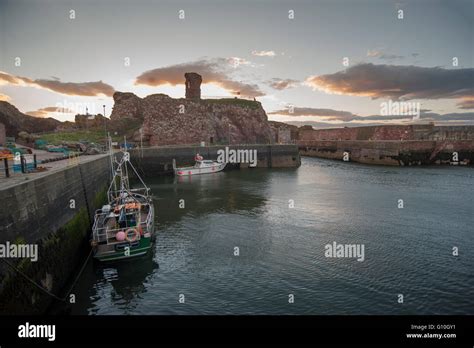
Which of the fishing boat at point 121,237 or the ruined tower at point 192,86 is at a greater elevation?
the ruined tower at point 192,86

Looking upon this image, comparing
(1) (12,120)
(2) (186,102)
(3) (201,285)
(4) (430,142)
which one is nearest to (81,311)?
(3) (201,285)

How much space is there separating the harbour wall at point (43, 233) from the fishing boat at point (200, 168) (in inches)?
1469

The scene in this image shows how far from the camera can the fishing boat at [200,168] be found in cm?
5912

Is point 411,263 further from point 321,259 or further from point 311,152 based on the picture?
point 311,152

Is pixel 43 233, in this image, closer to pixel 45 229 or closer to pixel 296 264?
pixel 45 229

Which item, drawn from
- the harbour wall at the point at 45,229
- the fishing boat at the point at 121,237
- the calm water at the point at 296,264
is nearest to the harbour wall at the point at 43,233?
the harbour wall at the point at 45,229

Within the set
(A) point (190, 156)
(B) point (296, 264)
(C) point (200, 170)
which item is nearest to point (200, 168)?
(C) point (200, 170)

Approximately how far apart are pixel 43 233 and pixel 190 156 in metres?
53.3

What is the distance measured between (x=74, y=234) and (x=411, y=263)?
18.9 m

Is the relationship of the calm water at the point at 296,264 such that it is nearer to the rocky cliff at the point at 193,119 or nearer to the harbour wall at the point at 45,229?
the harbour wall at the point at 45,229

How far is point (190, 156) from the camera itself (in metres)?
66.8

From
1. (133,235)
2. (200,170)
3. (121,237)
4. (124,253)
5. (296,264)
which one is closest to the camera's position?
(296,264)

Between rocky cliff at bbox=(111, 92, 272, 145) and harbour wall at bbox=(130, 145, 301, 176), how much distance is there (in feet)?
72.9

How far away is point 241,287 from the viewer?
49.2 feet
